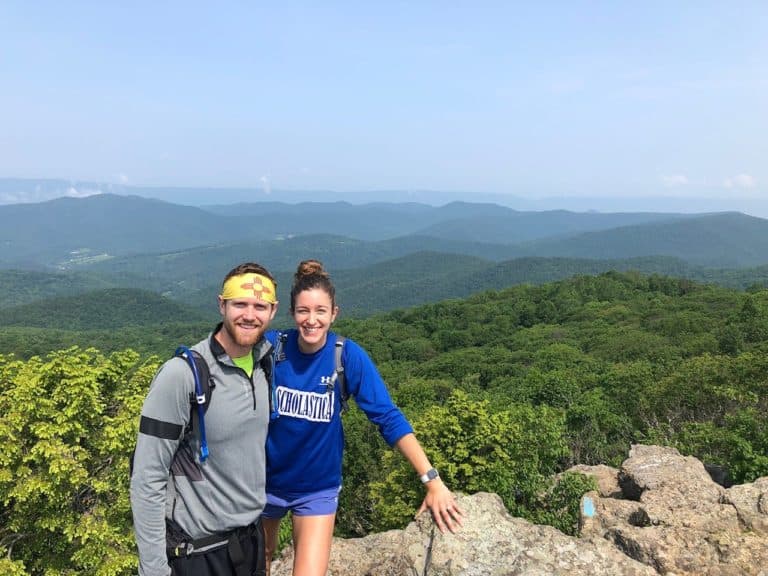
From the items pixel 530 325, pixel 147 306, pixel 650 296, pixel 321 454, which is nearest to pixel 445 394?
pixel 321 454

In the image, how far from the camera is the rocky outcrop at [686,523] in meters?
4.86

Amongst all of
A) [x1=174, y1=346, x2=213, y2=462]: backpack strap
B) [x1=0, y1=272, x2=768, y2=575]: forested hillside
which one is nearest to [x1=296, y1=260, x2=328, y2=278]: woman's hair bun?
[x1=174, y1=346, x2=213, y2=462]: backpack strap

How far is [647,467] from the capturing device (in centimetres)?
938

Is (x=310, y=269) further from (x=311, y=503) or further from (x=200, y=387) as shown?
(x=311, y=503)

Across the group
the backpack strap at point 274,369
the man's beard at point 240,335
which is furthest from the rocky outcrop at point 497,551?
the man's beard at point 240,335

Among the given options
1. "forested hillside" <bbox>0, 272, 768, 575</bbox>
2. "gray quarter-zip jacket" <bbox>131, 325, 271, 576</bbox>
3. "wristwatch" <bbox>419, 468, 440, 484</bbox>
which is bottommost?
"forested hillside" <bbox>0, 272, 768, 575</bbox>

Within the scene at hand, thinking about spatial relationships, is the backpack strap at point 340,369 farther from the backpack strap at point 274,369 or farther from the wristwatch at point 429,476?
the wristwatch at point 429,476

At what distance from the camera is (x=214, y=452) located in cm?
330

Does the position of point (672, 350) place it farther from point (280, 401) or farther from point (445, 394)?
point (280, 401)

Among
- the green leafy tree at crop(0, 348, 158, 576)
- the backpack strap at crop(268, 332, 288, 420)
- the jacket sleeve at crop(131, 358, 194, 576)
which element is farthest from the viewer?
the green leafy tree at crop(0, 348, 158, 576)

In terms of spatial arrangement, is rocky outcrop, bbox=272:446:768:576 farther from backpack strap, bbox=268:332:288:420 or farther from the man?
backpack strap, bbox=268:332:288:420

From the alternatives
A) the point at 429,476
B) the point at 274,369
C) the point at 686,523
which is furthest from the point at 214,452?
the point at 686,523

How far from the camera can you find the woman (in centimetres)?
364

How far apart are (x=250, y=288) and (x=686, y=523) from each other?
6.05m
